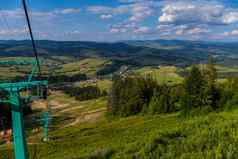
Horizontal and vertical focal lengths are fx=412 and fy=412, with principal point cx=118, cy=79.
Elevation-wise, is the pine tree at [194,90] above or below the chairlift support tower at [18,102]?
below

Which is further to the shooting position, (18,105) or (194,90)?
(194,90)

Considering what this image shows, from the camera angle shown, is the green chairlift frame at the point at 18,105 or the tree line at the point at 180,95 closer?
the green chairlift frame at the point at 18,105

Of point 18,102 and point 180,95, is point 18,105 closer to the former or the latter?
point 18,102

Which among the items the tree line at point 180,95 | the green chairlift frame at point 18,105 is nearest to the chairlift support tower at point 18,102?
the green chairlift frame at point 18,105

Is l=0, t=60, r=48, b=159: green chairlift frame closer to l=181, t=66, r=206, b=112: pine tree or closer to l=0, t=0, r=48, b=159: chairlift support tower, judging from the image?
l=0, t=0, r=48, b=159: chairlift support tower

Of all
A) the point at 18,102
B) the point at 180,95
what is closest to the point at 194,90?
the point at 180,95

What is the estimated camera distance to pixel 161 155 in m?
36.1

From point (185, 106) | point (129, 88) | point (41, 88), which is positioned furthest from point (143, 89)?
point (41, 88)

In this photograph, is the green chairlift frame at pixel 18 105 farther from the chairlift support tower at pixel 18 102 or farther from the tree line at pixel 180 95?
the tree line at pixel 180 95

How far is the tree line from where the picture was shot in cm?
9719

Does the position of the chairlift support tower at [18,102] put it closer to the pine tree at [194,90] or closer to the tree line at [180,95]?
the tree line at [180,95]

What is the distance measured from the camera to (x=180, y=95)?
4149 inches

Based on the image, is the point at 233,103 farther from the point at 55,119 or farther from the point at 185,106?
the point at 55,119

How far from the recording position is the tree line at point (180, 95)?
3826 inches
